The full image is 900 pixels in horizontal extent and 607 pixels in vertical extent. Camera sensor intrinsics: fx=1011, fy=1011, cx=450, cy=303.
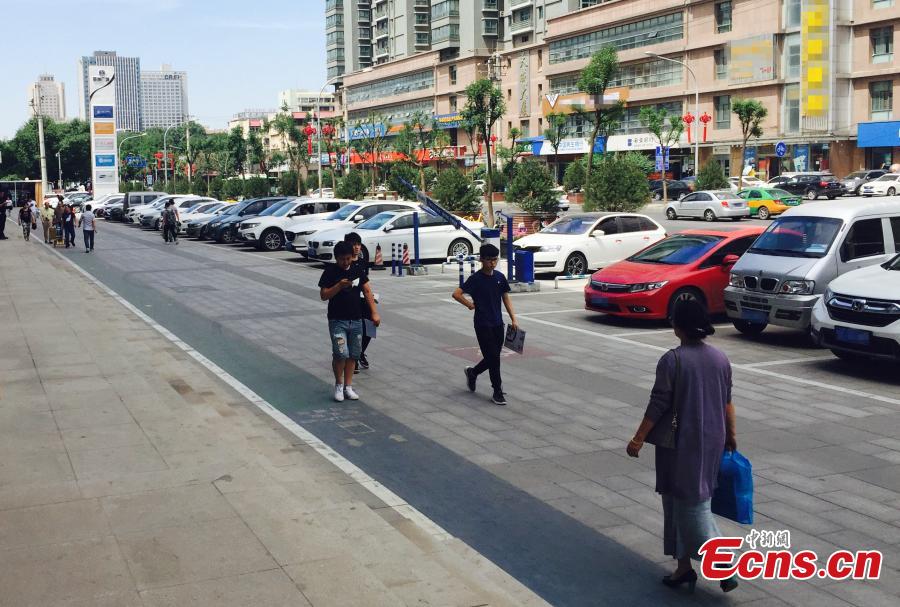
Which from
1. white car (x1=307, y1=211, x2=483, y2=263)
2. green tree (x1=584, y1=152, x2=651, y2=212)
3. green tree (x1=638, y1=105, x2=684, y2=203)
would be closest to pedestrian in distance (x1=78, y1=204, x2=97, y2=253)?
white car (x1=307, y1=211, x2=483, y2=263)

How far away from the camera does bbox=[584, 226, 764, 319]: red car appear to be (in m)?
15.7

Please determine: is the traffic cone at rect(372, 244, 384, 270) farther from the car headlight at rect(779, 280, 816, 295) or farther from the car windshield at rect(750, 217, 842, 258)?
the car headlight at rect(779, 280, 816, 295)

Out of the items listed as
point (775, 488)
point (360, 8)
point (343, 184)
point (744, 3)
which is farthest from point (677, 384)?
point (360, 8)

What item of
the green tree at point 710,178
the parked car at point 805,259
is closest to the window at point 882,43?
Answer: the green tree at point 710,178

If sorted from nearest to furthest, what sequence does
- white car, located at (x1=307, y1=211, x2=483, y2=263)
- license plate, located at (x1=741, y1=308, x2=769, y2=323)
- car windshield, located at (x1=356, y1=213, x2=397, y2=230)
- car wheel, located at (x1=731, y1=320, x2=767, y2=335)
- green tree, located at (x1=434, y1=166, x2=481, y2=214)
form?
1. license plate, located at (x1=741, y1=308, x2=769, y2=323)
2. car wheel, located at (x1=731, y1=320, x2=767, y2=335)
3. white car, located at (x1=307, y1=211, x2=483, y2=263)
4. car windshield, located at (x1=356, y1=213, x2=397, y2=230)
5. green tree, located at (x1=434, y1=166, x2=481, y2=214)

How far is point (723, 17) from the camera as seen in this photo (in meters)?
69.8

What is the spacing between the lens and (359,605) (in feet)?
17.3

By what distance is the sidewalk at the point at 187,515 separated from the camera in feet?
18.1

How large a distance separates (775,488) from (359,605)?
370cm

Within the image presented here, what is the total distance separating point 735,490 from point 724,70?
68.7 m

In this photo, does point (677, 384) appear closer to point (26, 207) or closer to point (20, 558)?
point (20, 558)

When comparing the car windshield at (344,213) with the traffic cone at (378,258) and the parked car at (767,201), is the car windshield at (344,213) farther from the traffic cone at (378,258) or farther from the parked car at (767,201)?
the parked car at (767,201)

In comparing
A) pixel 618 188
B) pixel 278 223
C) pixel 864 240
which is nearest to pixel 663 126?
pixel 618 188

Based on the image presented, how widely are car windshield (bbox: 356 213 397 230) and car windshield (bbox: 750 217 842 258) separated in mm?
13598
